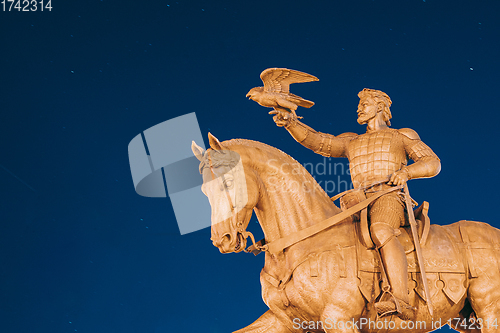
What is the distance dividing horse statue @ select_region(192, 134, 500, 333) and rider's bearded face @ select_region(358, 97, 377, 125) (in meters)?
0.98

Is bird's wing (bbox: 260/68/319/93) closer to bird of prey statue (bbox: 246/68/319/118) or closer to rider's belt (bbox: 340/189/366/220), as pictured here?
bird of prey statue (bbox: 246/68/319/118)

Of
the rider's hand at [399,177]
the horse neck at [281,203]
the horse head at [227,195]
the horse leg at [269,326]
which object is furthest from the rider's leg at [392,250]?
the horse head at [227,195]

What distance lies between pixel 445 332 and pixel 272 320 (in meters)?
3.50

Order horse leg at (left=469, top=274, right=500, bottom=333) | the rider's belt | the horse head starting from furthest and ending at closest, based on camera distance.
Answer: the rider's belt
horse leg at (left=469, top=274, right=500, bottom=333)
the horse head

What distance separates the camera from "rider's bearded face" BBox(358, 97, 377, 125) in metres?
4.34

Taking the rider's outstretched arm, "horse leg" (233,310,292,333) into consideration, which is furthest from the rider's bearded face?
"horse leg" (233,310,292,333)

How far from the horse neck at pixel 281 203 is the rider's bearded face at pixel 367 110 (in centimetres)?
111

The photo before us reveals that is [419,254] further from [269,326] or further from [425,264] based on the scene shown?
[269,326]

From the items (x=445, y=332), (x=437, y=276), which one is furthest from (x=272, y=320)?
(x=445, y=332)

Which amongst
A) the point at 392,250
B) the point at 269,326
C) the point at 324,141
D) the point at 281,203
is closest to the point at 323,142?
the point at 324,141

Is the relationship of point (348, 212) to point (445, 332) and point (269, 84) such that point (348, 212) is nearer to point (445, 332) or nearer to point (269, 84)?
point (269, 84)

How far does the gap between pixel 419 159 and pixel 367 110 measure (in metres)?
0.62

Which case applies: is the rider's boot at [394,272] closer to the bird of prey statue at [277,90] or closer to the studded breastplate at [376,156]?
the studded breastplate at [376,156]

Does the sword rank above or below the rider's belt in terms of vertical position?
below
